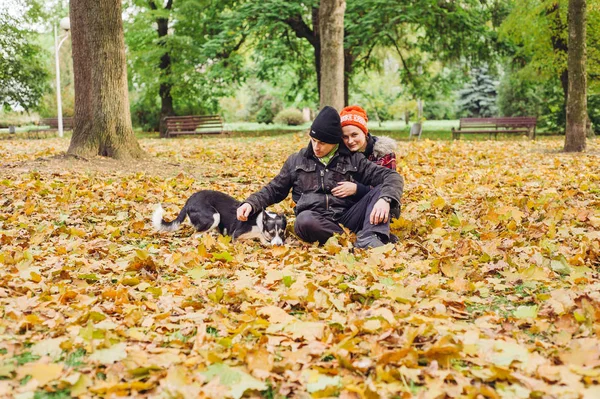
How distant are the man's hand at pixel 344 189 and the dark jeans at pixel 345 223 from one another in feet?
0.53

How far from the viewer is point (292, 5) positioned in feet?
55.4

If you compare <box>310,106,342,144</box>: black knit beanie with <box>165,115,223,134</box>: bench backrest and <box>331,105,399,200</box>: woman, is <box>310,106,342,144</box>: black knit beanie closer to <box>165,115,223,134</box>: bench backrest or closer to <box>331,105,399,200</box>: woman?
<box>331,105,399,200</box>: woman

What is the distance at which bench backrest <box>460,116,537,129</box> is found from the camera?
61.1ft

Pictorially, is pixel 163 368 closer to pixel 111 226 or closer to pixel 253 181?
pixel 111 226

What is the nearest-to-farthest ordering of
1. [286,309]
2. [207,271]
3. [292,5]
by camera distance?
[286,309] → [207,271] → [292,5]

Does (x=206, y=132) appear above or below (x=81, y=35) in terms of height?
below

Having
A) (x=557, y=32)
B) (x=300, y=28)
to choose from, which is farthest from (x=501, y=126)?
(x=300, y=28)

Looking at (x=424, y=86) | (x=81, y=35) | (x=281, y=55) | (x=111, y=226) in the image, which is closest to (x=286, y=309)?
(x=111, y=226)

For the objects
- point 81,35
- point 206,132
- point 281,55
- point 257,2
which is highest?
point 257,2

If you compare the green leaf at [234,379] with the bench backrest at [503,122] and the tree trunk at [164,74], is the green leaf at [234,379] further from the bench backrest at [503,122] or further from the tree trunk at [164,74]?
the tree trunk at [164,74]

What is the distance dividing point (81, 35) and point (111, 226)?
5.70 meters

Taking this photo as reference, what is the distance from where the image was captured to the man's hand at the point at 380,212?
168 inches

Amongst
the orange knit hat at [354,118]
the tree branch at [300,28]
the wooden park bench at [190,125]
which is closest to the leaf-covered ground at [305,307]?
the orange knit hat at [354,118]

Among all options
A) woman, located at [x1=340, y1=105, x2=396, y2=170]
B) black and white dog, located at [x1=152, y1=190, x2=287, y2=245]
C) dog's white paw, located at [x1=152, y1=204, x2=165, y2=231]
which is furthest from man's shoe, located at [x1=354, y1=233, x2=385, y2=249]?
dog's white paw, located at [x1=152, y1=204, x2=165, y2=231]
